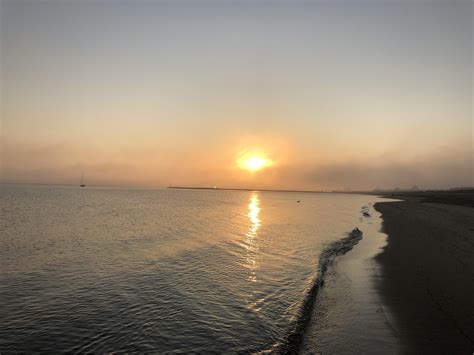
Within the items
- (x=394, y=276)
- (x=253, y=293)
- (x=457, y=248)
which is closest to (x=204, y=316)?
(x=253, y=293)

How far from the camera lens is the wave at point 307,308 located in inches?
398

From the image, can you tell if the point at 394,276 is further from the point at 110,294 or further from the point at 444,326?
the point at 110,294

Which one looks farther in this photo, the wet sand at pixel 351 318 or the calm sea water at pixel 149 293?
the calm sea water at pixel 149 293

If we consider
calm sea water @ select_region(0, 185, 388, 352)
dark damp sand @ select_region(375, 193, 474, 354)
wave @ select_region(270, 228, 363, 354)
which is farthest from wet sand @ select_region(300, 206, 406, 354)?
calm sea water @ select_region(0, 185, 388, 352)

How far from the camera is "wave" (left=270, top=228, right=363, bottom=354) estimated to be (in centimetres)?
1011

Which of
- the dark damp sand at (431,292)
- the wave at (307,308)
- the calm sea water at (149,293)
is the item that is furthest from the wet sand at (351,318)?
the calm sea water at (149,293)

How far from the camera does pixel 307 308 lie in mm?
13406

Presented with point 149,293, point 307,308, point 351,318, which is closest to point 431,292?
point 351,318

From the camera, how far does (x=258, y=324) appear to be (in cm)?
1195

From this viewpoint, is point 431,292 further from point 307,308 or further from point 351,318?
point 307,308

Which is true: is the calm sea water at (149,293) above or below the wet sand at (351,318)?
below

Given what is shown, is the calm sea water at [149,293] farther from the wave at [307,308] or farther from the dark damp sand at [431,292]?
the dark damp sand at [431,292]

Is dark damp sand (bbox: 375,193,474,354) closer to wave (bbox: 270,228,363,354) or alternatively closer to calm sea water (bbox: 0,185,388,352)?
wave (bbox: 270,228,363,354)

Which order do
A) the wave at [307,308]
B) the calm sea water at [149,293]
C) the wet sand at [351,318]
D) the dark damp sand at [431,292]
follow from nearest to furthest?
the wet sand at [351,318], the dark damp sand at [431,292], the wave at [307,308], the calm sea water at [149,293]
